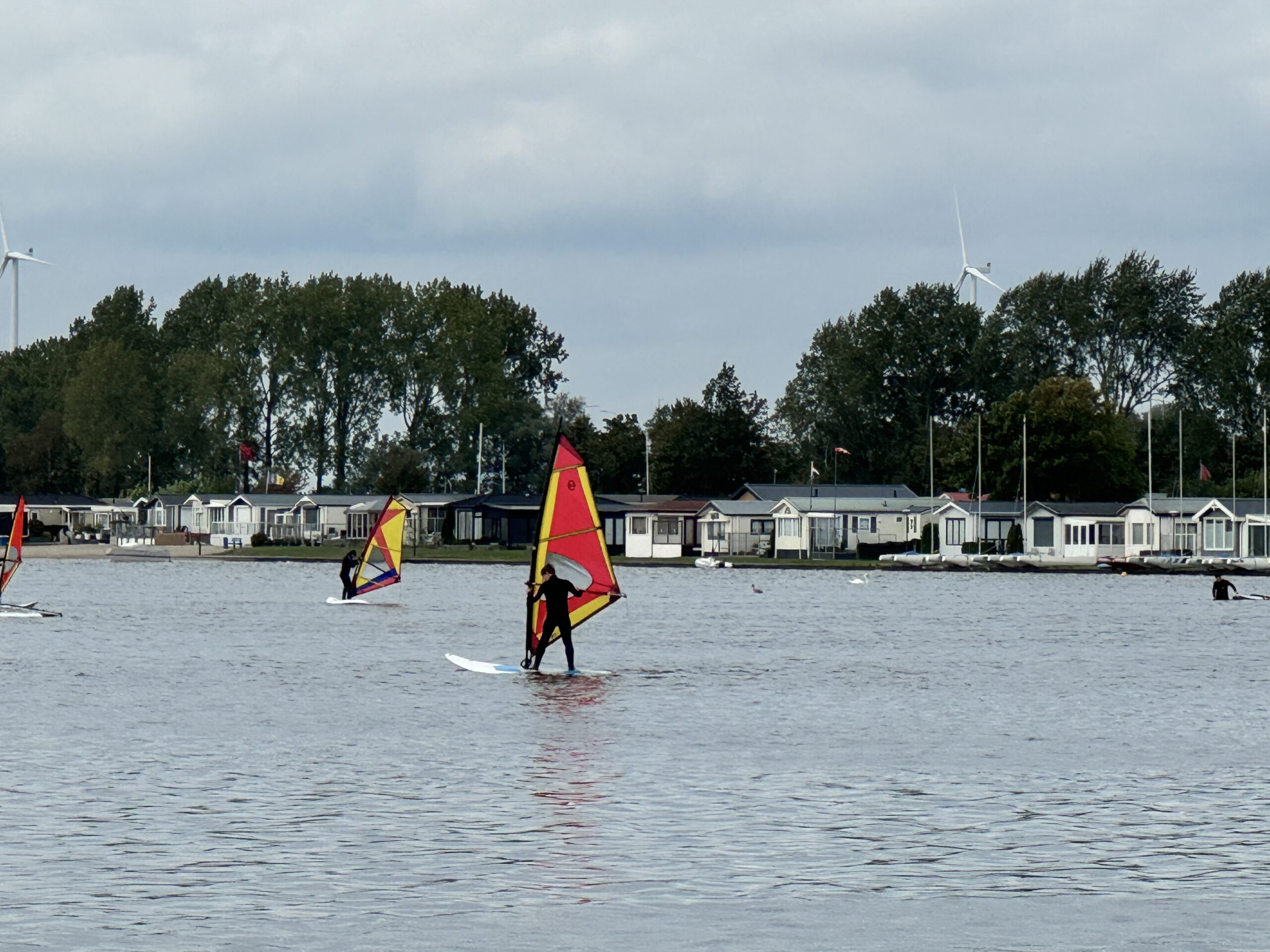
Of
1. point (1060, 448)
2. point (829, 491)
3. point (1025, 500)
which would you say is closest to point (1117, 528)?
point (1025, 500)

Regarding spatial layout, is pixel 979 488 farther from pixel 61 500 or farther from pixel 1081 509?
pixel 61 500

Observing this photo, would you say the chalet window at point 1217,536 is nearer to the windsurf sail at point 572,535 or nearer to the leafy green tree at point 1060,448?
the leafy green tree at point 1060,448

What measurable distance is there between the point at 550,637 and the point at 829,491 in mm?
107271

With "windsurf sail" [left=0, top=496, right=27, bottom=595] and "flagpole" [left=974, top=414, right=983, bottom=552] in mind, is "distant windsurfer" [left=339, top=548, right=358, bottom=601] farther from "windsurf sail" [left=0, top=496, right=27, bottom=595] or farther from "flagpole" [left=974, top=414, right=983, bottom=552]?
"flagpole" [left=974, top=414, right=983, bottom=552]

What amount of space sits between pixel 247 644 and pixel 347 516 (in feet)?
365

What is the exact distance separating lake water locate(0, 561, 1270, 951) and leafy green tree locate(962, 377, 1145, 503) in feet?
315

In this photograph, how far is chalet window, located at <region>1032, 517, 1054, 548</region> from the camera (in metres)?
132

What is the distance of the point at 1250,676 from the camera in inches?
1531

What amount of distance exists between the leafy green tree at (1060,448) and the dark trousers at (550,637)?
10605cm

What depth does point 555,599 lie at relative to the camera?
34188mm

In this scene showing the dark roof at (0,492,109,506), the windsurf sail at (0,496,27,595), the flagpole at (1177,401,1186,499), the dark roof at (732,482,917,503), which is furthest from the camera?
the dark roof at (0,492,109,506)

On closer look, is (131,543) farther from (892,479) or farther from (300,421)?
(892,479)

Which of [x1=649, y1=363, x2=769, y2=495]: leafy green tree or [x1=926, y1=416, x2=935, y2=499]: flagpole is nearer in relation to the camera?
[x1=926, y1=416, x2=935, y2=499]: flagpole

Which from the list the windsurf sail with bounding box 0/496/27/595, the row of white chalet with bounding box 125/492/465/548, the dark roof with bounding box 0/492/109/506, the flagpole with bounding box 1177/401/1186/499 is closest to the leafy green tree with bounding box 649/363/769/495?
the row of white chalet with bounding box 125/492/465/548
